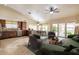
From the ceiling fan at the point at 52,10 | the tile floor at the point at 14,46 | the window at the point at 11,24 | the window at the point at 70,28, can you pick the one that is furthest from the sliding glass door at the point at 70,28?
the window at the point at 11,24

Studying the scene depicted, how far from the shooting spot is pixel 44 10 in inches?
78.7

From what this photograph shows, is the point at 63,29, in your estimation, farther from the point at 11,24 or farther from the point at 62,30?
the point at 11,24

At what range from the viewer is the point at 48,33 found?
7.10 ft

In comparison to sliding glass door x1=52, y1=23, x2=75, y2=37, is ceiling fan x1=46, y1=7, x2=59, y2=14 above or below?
above

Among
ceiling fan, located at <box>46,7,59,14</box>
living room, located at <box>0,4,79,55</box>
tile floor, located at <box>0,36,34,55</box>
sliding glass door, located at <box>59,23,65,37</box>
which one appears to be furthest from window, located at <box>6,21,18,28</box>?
sliding glass door, located at <box>59,23,65,37</box>

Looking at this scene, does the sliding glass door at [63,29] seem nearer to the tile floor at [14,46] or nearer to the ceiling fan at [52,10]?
the ceiling fan at [52,10]

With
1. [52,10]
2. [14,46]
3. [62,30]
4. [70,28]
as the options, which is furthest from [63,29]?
[14,46]

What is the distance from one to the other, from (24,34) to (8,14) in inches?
19.8

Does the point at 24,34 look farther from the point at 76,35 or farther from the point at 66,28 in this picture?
the point at 76,35

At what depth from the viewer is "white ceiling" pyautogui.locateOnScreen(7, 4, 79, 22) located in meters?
1.84

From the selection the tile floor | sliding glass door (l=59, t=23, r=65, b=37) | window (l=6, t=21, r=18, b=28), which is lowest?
the tile floor

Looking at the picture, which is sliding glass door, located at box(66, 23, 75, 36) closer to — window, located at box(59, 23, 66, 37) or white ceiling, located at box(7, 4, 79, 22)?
Result: window, located at box(59, 23, 66, 37)

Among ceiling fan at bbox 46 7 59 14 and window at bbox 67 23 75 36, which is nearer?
ceiling fan at bbox 46 7 59 14

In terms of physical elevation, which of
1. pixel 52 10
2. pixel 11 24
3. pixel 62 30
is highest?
pixel 52 10
